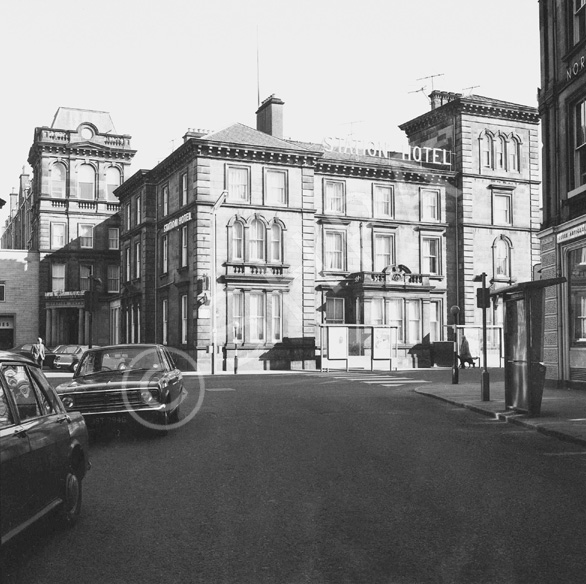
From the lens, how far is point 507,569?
5418 mm

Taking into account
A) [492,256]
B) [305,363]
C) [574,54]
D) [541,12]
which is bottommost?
[305,363]

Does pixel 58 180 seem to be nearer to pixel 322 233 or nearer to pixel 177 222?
pixel 177 222

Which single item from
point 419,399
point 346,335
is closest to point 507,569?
point 419,399

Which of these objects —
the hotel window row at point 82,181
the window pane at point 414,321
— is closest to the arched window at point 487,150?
the window pane at point 414,321

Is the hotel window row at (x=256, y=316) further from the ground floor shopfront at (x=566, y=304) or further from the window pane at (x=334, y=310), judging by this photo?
the ground floor shopfront at (x=566, y=304)

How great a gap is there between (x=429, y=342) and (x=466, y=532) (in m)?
39.4

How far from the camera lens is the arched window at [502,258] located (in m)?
47.8

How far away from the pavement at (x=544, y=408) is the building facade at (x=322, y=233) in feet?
56.2

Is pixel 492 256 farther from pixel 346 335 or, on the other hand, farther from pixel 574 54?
pixel 574 54

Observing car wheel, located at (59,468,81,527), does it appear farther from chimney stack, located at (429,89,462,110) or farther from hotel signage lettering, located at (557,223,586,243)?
chimney stack, located at (429,89,462,110)

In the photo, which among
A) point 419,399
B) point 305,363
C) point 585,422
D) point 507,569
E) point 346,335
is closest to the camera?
point 507,569

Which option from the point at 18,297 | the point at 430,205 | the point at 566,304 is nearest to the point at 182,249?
the point at 430,205

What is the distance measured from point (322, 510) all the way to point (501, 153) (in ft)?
146

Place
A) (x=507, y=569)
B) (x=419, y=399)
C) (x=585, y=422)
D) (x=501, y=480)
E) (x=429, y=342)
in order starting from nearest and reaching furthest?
(x=507, y=569) → (x=501, y=480) → (x=585, y=422) → (x=419, y=399) → (x=429, y=342)
